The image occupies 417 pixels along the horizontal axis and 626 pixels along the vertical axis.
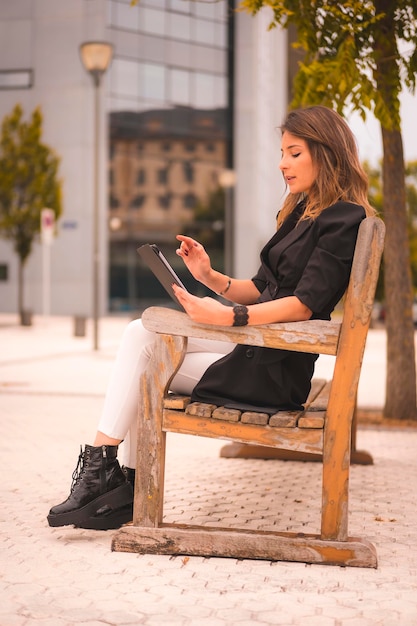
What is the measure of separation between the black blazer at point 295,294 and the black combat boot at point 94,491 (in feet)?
1.52

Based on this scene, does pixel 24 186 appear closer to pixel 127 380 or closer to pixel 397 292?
pixel 397 292

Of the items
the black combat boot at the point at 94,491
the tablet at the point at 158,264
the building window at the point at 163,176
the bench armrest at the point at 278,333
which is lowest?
the black combat boot at the point at 94,491

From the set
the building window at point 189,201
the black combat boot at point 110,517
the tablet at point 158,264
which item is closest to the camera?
the tablet at point 158,264

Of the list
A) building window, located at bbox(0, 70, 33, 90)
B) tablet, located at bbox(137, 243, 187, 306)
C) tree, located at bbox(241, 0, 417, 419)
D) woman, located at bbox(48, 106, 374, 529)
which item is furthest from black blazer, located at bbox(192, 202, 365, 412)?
building window, located at bbox(0, 70, 33, 90)

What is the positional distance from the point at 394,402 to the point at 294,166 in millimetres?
4434

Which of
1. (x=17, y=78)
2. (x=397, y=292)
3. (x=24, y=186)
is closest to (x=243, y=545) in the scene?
(x=397, y=292)

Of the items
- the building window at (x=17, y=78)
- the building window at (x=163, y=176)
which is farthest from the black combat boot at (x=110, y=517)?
the building window at (x=17, y=78)

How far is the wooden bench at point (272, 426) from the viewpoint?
3.39 meters

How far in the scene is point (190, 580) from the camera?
3.21 meters

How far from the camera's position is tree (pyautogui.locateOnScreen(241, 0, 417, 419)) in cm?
664

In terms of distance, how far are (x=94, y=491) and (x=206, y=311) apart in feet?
3.07

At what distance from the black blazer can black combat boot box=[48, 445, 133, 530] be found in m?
0.46

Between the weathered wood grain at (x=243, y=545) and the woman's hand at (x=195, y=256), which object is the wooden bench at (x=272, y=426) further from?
the woman's hand at (x=195, y=256)

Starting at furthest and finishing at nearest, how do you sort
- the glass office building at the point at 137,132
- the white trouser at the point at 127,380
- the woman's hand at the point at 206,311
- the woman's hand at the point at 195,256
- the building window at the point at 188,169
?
the building window at the point at 188,169
the glass office building at the point at 137,132
the woman's hand at the point at 195,256
the white trouser at the point at 127,380
the woman's hand at the point at 206,311
